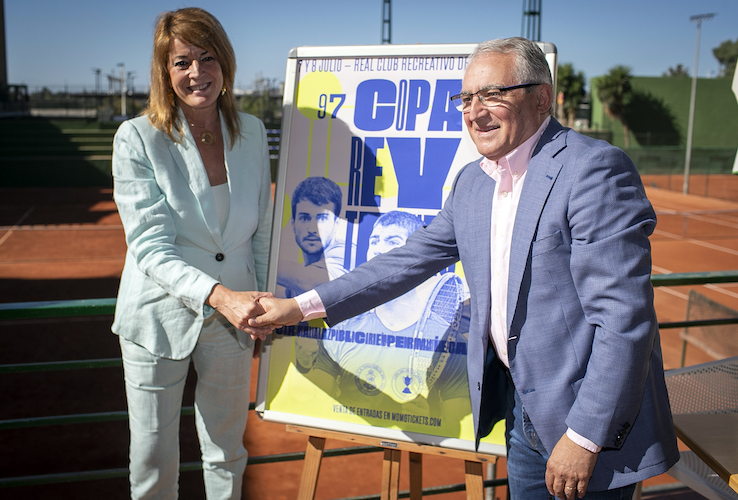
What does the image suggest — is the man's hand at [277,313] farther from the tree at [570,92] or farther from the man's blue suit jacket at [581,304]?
the tree at [570,92]

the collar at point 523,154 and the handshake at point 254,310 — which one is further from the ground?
the collar at point 523,154

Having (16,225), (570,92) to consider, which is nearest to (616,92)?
(570,92)

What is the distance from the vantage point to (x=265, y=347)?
212 cm

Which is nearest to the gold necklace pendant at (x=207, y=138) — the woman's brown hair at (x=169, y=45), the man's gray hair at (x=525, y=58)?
the woman's brown hair at (x=169, y=45)

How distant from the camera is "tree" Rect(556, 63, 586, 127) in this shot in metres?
46.0

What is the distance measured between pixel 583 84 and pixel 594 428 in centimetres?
5092

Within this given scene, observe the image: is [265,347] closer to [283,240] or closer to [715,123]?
[283,240]

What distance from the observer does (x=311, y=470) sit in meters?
2.00

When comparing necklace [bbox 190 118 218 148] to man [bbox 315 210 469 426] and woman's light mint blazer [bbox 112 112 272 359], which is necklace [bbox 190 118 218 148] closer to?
woman's light mint blazer [bbox 112 112 272 359]

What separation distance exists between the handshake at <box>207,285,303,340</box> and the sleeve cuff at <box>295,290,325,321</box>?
0.02 m

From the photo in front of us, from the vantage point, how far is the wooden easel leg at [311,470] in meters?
1.98

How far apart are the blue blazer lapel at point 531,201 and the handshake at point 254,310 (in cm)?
77

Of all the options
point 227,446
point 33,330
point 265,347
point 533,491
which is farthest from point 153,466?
point 33,330

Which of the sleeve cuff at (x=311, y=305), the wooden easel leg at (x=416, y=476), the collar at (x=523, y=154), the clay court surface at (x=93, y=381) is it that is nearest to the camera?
the collar at (x=523, y=154)
